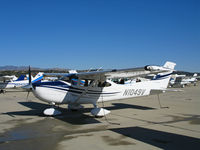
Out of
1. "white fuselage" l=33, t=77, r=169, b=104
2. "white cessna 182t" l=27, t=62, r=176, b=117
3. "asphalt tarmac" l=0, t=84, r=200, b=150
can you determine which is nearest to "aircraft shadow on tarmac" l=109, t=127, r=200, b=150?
"asphalt tarmac" l=0, t=84, r=200, b=150

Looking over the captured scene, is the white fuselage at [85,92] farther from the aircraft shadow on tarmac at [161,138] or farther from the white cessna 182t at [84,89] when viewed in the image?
the aircraft shadow on tarmac at [161,138]

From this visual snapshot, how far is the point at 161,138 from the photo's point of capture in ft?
17.6

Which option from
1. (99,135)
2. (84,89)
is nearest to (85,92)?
(84,89)

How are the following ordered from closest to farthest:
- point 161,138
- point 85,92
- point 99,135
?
point 161,138 < point 99,135 < point 85,92

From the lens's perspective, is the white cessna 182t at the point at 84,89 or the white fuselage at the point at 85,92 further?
the white fuselage at the point at 85,92

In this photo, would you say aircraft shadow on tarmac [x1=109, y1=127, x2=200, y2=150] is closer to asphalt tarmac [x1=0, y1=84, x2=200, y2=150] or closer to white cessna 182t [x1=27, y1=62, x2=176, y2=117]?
asphalt tarmac [x1=0, y1=84, x2=200, y2=150]

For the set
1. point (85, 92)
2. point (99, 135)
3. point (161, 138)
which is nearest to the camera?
point (161, 138)

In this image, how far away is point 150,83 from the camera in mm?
10969

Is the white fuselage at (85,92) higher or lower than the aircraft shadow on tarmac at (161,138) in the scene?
higher

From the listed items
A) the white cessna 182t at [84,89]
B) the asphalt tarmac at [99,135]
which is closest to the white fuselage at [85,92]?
the white cessna 182t at [84,89]

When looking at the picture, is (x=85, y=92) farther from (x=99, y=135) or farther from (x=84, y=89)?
(x=99, y=135)

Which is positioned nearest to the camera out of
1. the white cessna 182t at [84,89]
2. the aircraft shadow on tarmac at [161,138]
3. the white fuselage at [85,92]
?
the aircraft shadow on tarmac at [161,138]

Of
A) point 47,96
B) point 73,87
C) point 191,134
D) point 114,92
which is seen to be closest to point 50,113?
point 47,96

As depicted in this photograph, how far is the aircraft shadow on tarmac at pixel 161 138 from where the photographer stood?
4.72 meters
